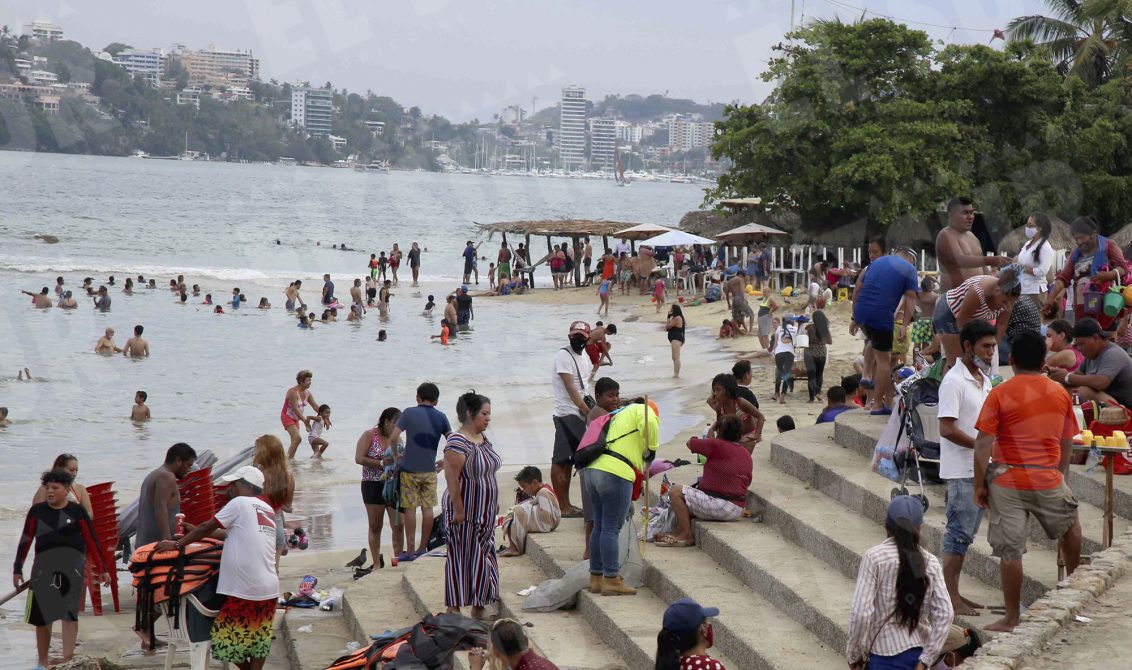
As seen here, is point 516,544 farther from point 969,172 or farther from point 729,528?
point 969,172

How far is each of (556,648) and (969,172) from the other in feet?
90.1

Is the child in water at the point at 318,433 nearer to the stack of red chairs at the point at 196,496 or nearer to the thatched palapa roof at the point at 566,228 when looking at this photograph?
the stack of red chairs at the point at 196,496

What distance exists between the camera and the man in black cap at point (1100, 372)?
7242mm

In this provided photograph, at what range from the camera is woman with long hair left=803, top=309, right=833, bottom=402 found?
52.2 feet

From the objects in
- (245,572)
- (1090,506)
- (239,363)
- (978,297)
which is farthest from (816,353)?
(239,363)

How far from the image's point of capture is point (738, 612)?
6699 mm

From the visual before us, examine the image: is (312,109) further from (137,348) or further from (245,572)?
(245,572)

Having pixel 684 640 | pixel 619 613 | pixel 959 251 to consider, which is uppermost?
pixel 959 251

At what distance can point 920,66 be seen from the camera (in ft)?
108

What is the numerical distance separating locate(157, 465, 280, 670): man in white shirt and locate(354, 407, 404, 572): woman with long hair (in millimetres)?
2884

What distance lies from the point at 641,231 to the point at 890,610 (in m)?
33.6

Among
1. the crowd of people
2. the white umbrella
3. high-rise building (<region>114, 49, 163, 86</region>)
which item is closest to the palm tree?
the white umbrella

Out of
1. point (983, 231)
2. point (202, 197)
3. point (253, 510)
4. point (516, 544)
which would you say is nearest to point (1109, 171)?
point (983, 231)

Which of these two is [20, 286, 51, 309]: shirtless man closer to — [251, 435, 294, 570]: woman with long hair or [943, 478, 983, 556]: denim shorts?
[251, 435, 294, 570]: woman with long hair
